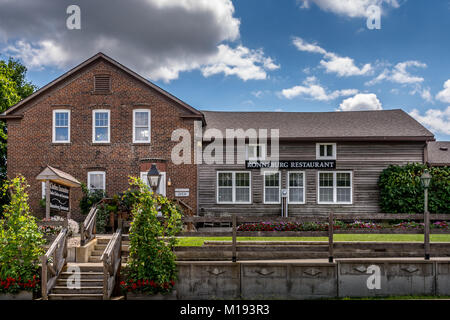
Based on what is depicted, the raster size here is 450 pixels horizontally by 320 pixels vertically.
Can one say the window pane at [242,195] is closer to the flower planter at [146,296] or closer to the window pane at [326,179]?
the window pane at [326,179]

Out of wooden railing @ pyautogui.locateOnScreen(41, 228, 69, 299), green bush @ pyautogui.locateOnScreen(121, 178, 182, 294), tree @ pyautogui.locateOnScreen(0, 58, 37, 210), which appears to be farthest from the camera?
tree @ pyautogui.locateOnScreen(0, 58, 37, 210)

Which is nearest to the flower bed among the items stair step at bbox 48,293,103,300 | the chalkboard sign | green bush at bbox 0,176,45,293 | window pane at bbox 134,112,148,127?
window pane at bbox 134,112,148,127

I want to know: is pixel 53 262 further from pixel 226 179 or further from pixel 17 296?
pixel 226 179

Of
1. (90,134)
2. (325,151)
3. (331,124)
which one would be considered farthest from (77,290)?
(331,124)

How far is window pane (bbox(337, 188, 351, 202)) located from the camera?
68.9ft

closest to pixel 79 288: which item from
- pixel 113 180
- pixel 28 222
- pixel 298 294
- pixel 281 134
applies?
pixel 28 222

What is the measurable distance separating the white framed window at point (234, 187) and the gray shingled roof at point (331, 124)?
248 cm

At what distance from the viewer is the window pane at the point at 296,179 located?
21.1 m

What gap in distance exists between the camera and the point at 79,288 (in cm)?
1002

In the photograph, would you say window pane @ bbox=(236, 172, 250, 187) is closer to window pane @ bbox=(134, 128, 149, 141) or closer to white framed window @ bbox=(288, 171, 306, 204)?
white framed window @ bbox=(288, 171, 306, 204)

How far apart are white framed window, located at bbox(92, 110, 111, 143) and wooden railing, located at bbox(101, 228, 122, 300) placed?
10.3 m

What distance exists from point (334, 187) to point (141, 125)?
1021cm

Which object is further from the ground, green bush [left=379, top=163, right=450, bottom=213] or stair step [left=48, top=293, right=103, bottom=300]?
green bush [left=379, top=163, right=450, bottom=213]

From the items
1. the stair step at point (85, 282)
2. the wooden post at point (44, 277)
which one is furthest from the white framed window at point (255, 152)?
the wooden post at point (44, 277)
